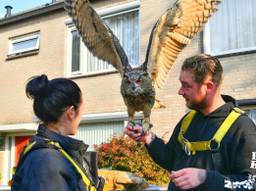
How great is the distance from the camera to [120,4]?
10.3 meters

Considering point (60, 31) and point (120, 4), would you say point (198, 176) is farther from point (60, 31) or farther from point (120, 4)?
point (60, 31)

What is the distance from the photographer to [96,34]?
467 cm

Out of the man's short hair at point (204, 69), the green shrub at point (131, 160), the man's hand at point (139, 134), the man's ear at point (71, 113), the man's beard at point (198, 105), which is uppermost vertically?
the man's short hair at point (204, 69)

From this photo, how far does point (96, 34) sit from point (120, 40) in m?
5.84

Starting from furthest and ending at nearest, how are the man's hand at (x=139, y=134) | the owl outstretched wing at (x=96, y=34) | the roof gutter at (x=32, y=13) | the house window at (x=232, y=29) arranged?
the roof gutter at (x=32, y=13) → the house window at (x=232, y=29) → the owl outstretched wing at (x=96, y=34) → the man's hand at (x=139, y=134)

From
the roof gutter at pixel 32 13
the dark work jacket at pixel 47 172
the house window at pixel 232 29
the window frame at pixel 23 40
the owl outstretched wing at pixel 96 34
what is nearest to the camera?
the dark work jacket at pixel 47 172

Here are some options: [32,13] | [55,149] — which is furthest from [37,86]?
[32,13]

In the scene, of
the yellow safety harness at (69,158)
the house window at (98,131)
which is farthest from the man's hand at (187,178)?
the house window at (98,131)

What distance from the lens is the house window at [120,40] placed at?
33.4ft

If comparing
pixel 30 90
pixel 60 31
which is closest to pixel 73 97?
pixel 30 90

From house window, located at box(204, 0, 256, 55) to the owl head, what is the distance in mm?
4732

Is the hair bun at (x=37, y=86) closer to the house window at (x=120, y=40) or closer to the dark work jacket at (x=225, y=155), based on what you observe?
the dark work jacket at (x=225, y=155)

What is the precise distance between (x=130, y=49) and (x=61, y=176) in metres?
8.44

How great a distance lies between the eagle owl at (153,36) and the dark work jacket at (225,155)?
4.67ft
